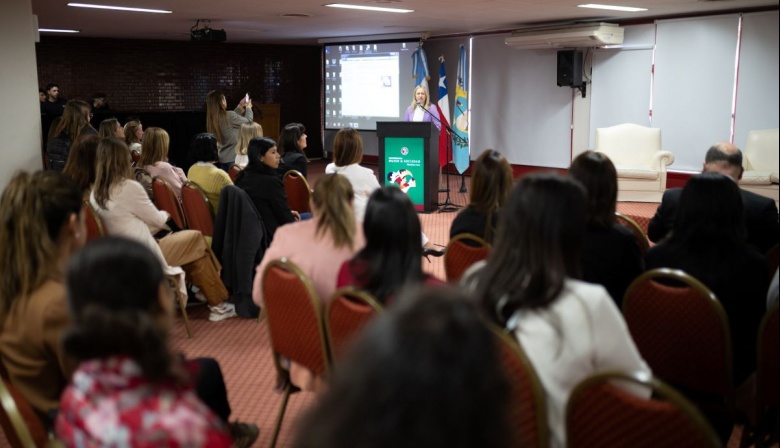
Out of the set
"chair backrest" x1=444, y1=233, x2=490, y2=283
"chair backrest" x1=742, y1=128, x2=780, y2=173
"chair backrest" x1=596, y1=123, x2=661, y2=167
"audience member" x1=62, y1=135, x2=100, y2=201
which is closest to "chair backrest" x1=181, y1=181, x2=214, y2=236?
"audience member" x1=62, y1=135, x2=100, y2=201

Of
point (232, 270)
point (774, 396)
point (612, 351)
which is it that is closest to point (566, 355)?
point (612, 351)

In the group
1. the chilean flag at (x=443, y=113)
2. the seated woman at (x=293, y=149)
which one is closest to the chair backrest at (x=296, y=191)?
the seated woman at (x=293, y=149)

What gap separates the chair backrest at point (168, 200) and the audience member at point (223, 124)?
10.5 ft

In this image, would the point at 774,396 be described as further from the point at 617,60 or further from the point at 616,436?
the point at 617,60

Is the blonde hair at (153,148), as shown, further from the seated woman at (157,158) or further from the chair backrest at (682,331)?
the chair backrest at (682,331)

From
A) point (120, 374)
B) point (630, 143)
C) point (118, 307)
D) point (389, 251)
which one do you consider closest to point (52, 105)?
point (630, 143)

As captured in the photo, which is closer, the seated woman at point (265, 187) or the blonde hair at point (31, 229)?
the blonde hair at point (31, 229)

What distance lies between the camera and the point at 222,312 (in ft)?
14.7

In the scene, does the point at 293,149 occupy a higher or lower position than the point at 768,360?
higher

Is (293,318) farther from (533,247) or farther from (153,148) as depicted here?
(153,148)

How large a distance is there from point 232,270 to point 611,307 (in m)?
3.09

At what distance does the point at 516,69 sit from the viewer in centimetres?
1145

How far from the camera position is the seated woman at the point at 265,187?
173 inches

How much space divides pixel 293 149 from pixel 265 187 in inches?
67.8
